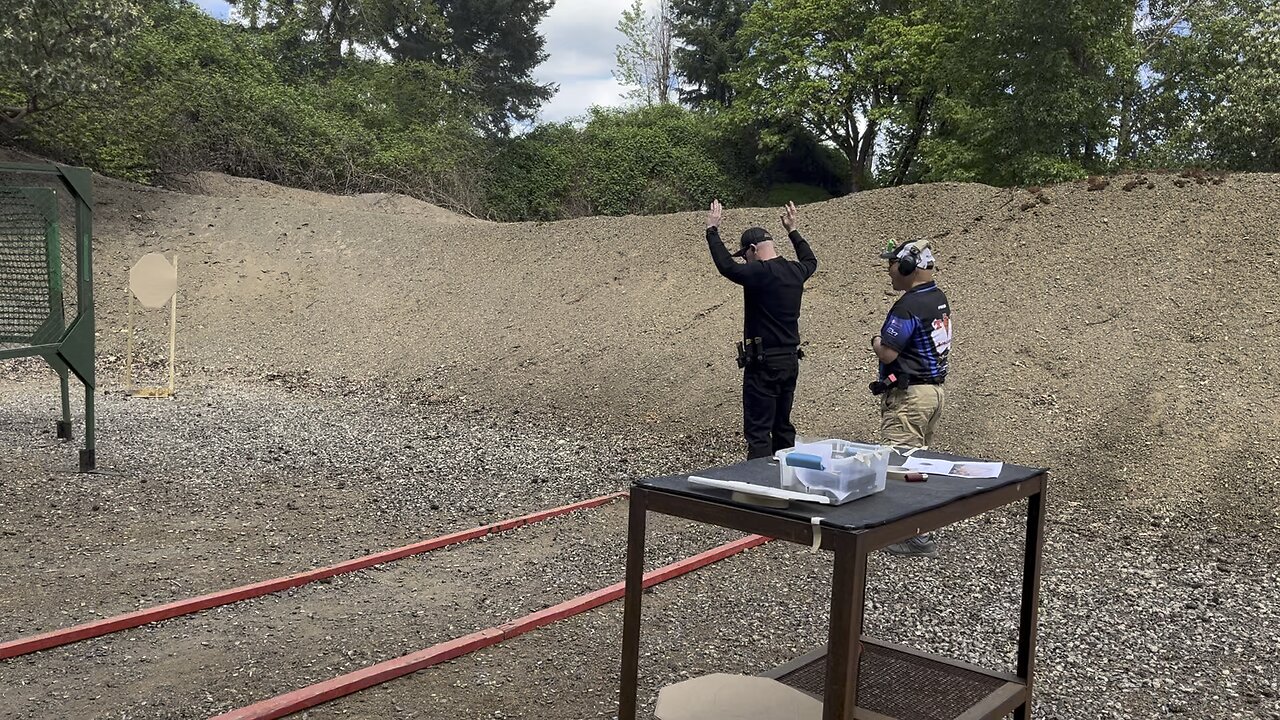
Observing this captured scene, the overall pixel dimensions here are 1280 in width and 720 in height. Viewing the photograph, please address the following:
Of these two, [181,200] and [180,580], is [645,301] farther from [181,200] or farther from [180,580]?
[181,200]

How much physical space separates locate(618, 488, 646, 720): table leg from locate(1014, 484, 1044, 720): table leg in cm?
141

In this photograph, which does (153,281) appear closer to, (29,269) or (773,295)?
(29,269)

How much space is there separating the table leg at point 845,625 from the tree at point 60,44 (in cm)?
1565

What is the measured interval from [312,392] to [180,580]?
7439 millimetres

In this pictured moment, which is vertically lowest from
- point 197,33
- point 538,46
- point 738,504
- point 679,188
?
point 738,504

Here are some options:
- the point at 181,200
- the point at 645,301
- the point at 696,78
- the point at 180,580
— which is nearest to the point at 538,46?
the point at 696,78

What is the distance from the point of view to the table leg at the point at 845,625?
2307mm

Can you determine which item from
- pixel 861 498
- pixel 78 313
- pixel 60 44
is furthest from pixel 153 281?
pixel 861 498

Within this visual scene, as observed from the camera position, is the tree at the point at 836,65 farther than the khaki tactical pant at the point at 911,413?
Yes

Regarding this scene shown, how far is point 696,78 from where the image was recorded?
3203cm

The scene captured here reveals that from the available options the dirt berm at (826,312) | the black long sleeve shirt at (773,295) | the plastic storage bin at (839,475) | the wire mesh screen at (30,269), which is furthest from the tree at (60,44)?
the plastic storage bin at (839,475)

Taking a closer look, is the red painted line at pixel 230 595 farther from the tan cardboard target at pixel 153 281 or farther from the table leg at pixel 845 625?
the tan cardboard target at pixel 153 281

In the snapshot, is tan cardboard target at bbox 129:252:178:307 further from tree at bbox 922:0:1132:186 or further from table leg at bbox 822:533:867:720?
tree at bbox 922:0:1132:186

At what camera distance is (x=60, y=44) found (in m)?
14.3
